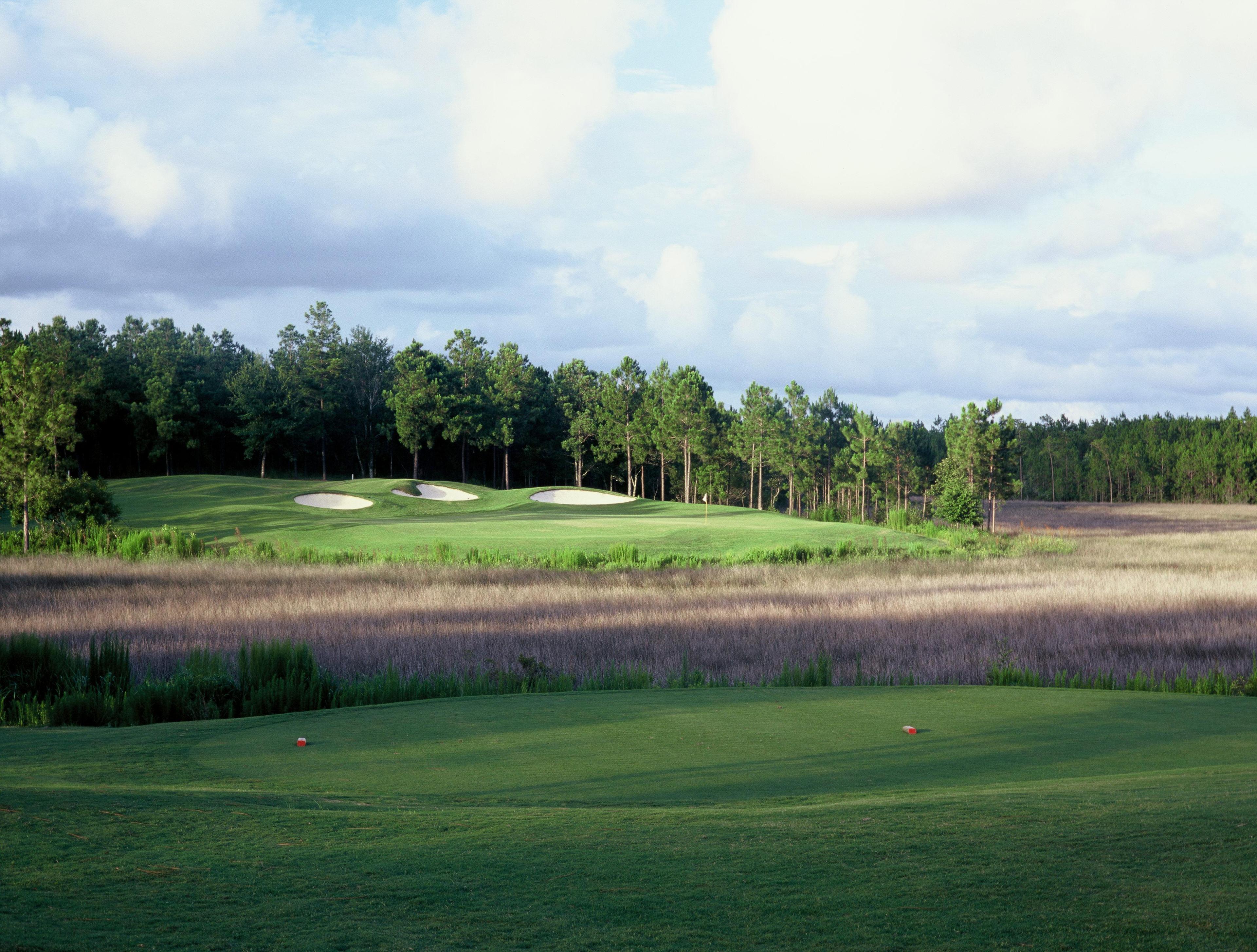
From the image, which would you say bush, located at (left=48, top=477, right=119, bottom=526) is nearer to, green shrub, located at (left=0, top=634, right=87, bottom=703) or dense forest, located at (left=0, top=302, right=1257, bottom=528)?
green shrub, located at (left=0, top=634, right=87, bottom=703)

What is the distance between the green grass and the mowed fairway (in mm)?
23446

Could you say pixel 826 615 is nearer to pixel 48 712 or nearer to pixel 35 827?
pixel 48 712

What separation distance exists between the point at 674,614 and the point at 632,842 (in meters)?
14.8

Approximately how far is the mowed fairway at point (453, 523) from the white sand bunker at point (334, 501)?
32 cm

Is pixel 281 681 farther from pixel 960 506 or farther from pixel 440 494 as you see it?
pixel 440 494

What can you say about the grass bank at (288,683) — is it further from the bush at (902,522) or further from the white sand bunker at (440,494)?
the white sand bunker at (440,494)

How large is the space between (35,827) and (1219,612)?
20.4m

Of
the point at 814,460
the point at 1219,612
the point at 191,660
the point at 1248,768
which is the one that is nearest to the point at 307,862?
the point at 1248,768

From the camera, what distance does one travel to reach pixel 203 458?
7419cm

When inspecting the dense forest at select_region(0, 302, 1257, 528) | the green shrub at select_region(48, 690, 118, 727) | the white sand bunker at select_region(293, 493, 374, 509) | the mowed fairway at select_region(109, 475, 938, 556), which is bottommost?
the green shrub at select_region(48, 690, 118, 727)

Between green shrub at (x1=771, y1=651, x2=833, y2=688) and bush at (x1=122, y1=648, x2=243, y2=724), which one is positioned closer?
bush at (x1=122, y1=648, x2=243, y2=724)

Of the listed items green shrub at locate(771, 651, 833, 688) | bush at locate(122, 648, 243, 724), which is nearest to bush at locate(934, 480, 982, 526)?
green shrub at locate(771, 651, 833, 688)

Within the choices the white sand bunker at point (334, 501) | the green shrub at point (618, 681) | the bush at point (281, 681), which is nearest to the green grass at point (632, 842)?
the bush at point (281, 681)

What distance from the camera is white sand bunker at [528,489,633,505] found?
169 feet
